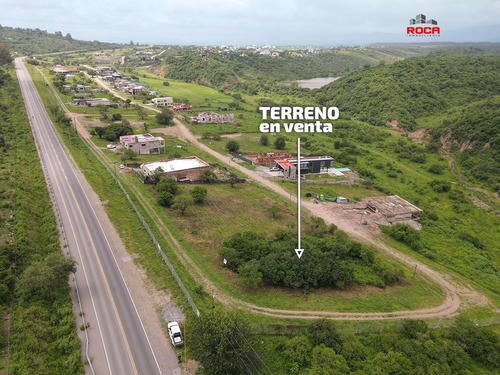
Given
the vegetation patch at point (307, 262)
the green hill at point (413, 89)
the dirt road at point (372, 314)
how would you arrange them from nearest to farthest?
1. the dirt road at point (372, 314)
2. the vegetation patch at point (307, 262)
3. the green hill at point (413, 89)

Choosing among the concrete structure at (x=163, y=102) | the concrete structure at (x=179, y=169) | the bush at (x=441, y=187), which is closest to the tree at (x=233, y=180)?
the concrete structure at (x=179, y=169)

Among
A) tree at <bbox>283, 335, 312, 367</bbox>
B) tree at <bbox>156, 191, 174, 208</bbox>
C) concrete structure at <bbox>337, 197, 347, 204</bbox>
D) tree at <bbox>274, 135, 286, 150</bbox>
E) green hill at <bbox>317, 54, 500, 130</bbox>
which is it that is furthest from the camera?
green hill at <bbox>317, 54, 500, 130</bbox>

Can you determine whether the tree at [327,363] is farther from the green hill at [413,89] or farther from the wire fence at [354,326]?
the green hill at [413,89]

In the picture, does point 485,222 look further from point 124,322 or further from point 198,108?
point 198,108

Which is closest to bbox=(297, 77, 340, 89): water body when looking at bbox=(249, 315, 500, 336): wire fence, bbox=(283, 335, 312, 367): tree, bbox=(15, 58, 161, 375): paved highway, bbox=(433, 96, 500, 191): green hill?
bbox=(433, 96, 500, 191): green hill

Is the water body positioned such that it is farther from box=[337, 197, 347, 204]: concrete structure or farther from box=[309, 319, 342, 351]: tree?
box=[309, 319, 342, 351]: tree

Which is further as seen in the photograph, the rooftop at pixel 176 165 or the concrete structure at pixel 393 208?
the rooftop at pixel 176 165
